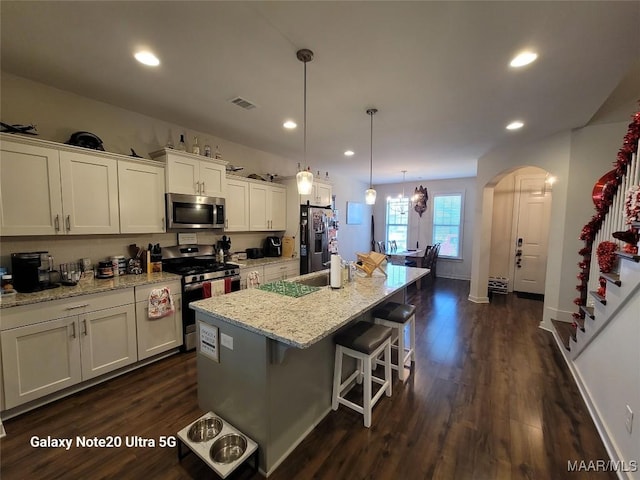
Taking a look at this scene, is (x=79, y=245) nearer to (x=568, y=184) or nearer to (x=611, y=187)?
(x=611, y=187)

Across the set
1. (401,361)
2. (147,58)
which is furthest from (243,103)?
(401,361)

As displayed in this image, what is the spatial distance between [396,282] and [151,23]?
103 inches

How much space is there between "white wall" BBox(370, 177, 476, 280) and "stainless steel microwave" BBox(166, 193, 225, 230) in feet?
16.3

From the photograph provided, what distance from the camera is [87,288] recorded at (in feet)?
7.49

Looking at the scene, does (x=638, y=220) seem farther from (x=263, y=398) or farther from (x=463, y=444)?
(x=263, y=398)

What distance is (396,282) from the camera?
8.27 feet

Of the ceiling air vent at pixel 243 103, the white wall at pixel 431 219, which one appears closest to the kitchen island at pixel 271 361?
the ceiling air vent at pixel 243 103

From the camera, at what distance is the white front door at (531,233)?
5.21m

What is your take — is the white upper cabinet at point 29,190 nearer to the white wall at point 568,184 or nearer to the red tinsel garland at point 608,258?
the red tinsel garland at point 608,258

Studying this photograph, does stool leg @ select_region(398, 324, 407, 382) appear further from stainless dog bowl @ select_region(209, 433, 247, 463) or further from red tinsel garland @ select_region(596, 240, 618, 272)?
red tinsel garland @ select_region(596, 240, 618, 272)

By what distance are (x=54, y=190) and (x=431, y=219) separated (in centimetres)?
722

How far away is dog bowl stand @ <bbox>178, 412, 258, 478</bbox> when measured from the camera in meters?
1.42

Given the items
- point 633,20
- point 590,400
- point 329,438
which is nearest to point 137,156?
point 329,438

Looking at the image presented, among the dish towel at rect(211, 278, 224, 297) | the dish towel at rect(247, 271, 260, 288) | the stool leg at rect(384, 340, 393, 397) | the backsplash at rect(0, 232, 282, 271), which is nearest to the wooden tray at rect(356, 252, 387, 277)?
the stool leg at rect(384, 340, 393, 397)
